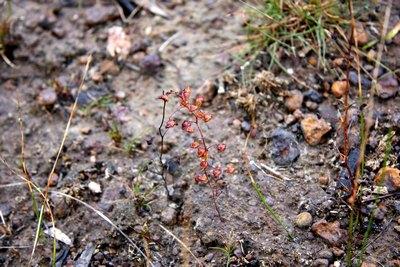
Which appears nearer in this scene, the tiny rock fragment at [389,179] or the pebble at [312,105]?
the tiny rock fragment at [389,179]

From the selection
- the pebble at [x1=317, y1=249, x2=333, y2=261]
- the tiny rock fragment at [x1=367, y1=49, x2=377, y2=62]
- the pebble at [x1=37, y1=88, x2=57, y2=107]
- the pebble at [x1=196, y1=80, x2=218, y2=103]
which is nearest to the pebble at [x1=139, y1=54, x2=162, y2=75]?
the pebble at [x1=196, y1=80, x2=218, y2=103]

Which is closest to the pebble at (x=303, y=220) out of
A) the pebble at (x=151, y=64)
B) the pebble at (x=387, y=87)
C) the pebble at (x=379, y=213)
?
the pebble at (x=379, y=213)

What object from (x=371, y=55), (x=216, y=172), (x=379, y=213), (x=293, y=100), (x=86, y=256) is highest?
(x=371, y=55)

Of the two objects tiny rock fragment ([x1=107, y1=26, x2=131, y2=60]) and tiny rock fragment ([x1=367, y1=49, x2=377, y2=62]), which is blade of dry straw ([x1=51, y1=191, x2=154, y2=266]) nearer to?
tiny rock fragment ([x1=107, y1=26, x2=131, y2=60])

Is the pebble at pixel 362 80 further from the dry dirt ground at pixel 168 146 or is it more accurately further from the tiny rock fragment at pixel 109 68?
the tiny rock fragment at pixel 109 68

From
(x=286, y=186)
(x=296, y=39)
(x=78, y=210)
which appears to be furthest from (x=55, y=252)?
(x=296, y=39)

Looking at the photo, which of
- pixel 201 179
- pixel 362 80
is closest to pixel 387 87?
pixel 362 80

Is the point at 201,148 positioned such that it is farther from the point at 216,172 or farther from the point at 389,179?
the point at 389,179

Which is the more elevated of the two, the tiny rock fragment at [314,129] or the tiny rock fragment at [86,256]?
the tiny rock fragment at [314,129]
